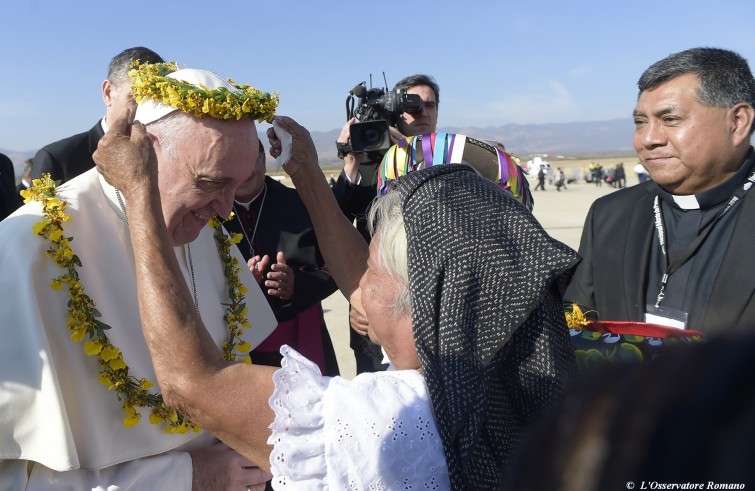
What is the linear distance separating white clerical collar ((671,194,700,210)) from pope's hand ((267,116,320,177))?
1.76m

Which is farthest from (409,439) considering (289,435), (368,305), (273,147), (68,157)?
(68,157)

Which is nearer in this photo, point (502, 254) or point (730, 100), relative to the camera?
point (502, 254)

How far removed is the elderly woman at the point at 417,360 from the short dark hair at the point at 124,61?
8.76 feet

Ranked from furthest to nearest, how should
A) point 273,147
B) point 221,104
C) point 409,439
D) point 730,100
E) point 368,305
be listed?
point 730,100 < point 273,147 < point 221,104 < point 368,305 < point 409,439

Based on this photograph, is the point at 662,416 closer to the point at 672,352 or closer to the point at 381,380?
the point at 672,352

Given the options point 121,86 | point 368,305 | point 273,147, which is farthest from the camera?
point 121,86

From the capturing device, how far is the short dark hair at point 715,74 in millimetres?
3064

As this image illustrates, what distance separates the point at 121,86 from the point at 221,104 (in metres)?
2.43

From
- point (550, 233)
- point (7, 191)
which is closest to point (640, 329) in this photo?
point (7, 191)

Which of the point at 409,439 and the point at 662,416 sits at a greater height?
the point at 662,416

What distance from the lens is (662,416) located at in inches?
22.5

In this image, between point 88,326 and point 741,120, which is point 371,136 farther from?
point 88,326

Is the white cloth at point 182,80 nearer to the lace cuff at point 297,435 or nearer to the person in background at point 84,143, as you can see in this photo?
the lace cuff at point 297,435
